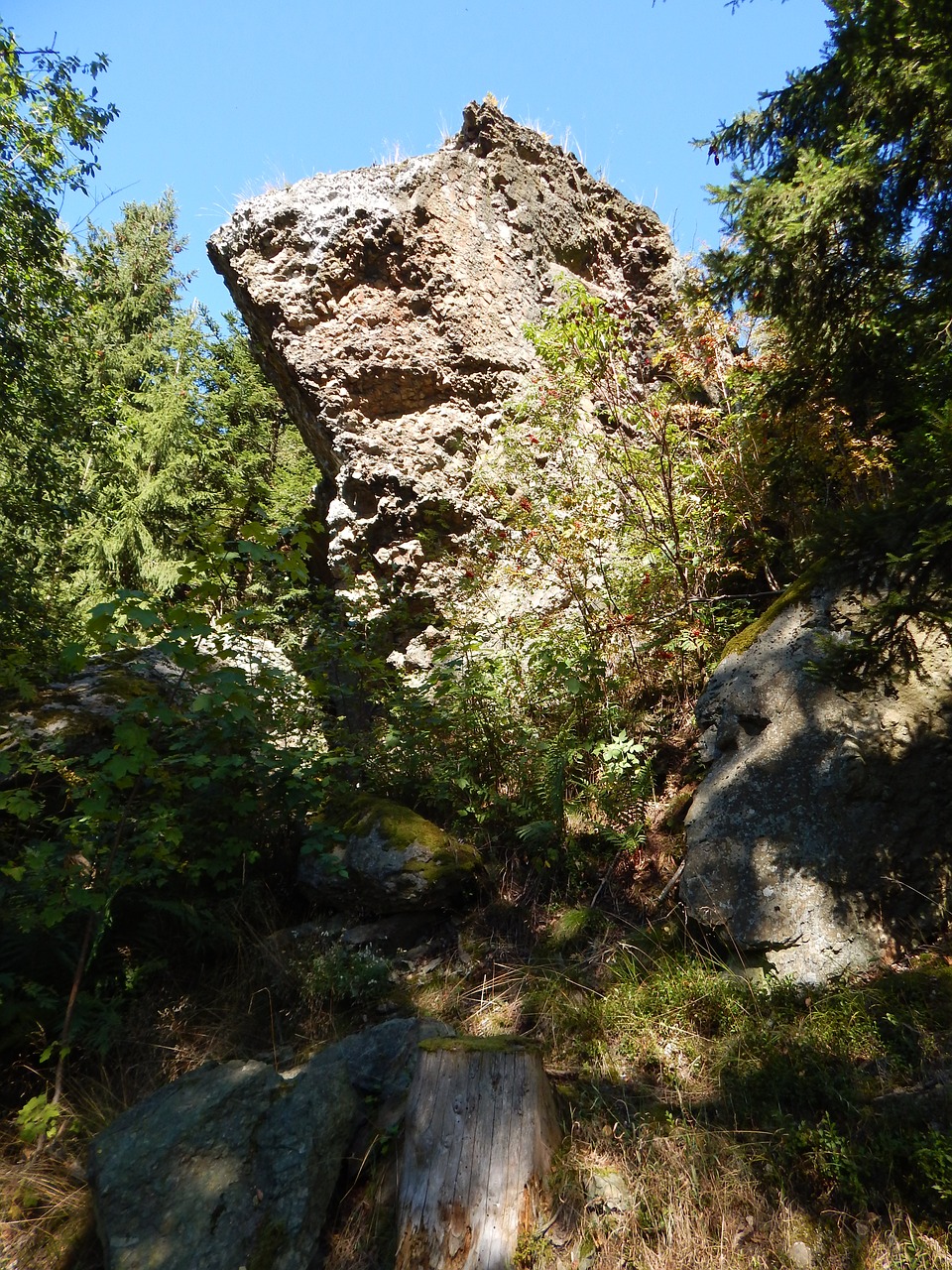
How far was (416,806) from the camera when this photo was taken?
5977mm

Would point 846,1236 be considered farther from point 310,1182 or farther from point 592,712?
point 592,712

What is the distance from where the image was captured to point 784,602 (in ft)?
16.1

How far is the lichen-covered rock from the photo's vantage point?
503 centimetres

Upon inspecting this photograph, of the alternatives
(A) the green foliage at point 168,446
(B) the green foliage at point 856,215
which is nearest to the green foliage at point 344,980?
(B) the green foliage at point 856,215

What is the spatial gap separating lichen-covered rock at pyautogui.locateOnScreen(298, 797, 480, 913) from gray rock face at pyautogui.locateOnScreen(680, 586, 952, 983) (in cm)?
163

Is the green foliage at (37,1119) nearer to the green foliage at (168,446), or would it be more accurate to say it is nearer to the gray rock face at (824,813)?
the gray rock face at (824,813)

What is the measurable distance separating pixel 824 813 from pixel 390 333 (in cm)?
665

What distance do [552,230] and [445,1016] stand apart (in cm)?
882

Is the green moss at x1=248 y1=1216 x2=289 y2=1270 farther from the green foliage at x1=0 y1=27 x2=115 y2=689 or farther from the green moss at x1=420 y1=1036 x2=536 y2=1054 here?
the green foliage at x1=0 y1=27 x2=115 y2=689

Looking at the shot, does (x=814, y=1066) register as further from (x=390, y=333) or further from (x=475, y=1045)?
(x=390, y=333)

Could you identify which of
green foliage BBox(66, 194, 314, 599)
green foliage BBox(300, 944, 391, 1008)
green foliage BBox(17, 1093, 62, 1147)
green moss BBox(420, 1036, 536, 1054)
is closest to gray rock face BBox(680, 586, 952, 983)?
green moss BBox(420, 1036, 536, 1054)

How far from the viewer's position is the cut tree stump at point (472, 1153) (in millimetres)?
2689

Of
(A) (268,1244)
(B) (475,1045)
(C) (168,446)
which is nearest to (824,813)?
(B) (475,1045)

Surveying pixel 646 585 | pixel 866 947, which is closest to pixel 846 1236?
pixel 866 947
